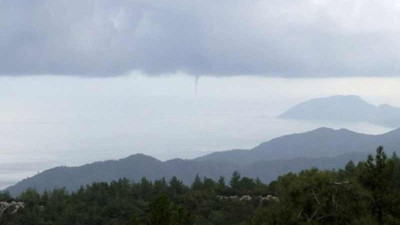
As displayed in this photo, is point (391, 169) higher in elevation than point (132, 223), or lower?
higher

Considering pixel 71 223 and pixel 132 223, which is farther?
pixel 71 223

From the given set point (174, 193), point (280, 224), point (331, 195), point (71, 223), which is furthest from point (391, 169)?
point (174, 193)

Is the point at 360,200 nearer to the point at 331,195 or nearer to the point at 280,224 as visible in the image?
the point at 331,195

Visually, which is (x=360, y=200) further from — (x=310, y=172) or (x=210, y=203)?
(x=210, y=203)

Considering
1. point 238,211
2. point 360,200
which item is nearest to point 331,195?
point 360,200

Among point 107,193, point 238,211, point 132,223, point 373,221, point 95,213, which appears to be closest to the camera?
point 373,221

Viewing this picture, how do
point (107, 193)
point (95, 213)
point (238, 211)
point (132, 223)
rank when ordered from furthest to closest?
point (107, 193) < point (95, 213) < point (238, 211) < point (132, 223)
